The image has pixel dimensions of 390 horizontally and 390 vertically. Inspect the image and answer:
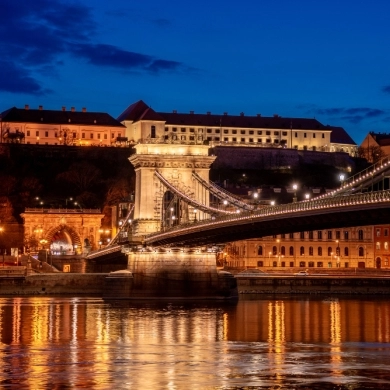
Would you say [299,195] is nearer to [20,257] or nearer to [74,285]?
[20,257]

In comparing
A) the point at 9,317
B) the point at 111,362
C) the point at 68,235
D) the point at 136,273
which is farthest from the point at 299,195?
the point at 111,362

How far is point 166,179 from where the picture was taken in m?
58.8

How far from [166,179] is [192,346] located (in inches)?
988

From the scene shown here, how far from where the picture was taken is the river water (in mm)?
26078

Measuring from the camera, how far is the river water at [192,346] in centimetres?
2608

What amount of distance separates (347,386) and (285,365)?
374cm

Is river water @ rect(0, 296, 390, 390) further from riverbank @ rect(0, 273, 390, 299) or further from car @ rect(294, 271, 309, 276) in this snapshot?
car @ rect(294, 271, 309, 276)

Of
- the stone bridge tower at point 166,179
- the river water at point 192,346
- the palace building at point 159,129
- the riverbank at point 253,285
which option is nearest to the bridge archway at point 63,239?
the riverbank at point 253,285

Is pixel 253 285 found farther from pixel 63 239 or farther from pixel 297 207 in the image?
pixel 63 239

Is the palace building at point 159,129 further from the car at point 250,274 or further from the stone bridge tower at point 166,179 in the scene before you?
the stone bridge tower at point 166,179

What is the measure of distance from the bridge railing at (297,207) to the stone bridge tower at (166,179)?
344 cm

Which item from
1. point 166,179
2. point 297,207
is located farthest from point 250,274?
point 297,207

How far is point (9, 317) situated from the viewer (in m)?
45.9

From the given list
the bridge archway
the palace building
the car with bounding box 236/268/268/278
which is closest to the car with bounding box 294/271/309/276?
the car with bounding box 236/268/268/278
